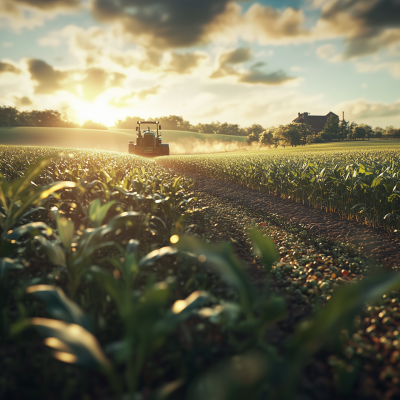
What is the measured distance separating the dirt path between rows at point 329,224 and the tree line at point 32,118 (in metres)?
90.9

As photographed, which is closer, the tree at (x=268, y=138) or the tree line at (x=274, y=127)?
the tree line at (x=274, y=127)

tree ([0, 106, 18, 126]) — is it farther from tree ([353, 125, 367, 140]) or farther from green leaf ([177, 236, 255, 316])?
tree ([353, 125, 367, 140])

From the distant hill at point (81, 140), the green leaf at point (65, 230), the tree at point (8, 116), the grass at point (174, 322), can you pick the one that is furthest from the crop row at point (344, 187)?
the tree at point (8, 116)

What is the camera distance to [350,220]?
6309 mm

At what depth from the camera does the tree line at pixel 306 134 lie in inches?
2286

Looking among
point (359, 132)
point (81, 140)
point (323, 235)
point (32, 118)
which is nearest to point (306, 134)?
point (359, 132)

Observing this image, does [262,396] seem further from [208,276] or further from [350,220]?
[350,220]

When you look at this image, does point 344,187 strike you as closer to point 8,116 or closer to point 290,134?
point 290,134

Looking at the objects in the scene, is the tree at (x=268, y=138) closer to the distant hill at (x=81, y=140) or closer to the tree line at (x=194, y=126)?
the distant hill at (x=81, y=140)

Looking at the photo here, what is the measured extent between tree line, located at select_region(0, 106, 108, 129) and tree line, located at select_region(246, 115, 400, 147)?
63204 mm

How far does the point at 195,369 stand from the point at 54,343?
0.96 metres

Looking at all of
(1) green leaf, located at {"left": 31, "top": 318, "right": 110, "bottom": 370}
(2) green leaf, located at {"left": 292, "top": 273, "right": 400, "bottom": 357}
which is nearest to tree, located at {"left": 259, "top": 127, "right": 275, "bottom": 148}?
(2) green leaf, located at {"left": 292, "top": 273, "right": 400, "bottom": 357}

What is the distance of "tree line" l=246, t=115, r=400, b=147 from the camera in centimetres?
5806

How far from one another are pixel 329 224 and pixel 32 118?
99700 mm
